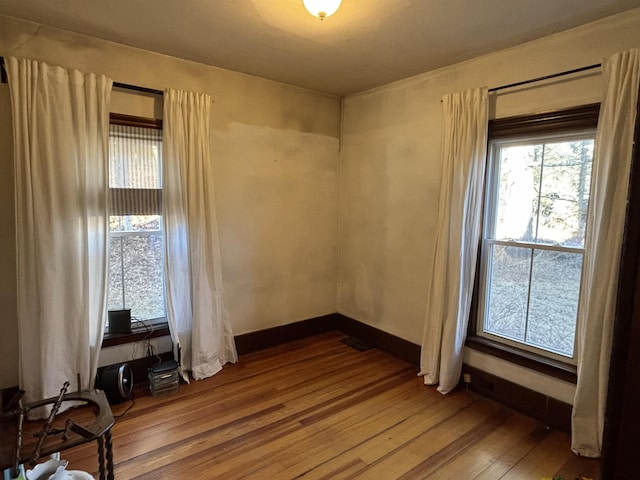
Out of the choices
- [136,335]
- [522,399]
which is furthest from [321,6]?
[522,399]

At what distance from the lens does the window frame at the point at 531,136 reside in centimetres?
234

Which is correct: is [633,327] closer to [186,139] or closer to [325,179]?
[186,139]

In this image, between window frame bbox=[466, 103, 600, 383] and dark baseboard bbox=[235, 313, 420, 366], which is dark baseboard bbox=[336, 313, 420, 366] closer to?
dark baseboard bbox=[235, 313, 420, 366]

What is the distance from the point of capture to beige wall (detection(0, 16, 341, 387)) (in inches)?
98.2

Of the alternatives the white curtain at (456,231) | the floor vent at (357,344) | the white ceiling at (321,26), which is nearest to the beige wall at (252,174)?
the white ceiling at (321,26)

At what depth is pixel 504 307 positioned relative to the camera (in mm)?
2871

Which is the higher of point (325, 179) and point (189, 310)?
point (325, 179)

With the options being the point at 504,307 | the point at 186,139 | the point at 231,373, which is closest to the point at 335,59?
the point at 186,139

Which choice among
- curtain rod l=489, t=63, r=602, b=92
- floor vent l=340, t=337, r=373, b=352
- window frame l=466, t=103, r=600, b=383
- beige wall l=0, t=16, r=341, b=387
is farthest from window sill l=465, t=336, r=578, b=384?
curtain rod l=489, t=63, r=602, b=92

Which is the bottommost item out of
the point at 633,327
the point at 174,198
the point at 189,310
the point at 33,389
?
the point at 33,389

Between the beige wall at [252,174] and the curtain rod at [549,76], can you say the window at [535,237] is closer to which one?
the curtain rod at [549,76]

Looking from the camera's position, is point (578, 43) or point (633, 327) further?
point (578, 43)

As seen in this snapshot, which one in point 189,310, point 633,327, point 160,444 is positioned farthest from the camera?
point 189,310

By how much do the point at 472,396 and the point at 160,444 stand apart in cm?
226
